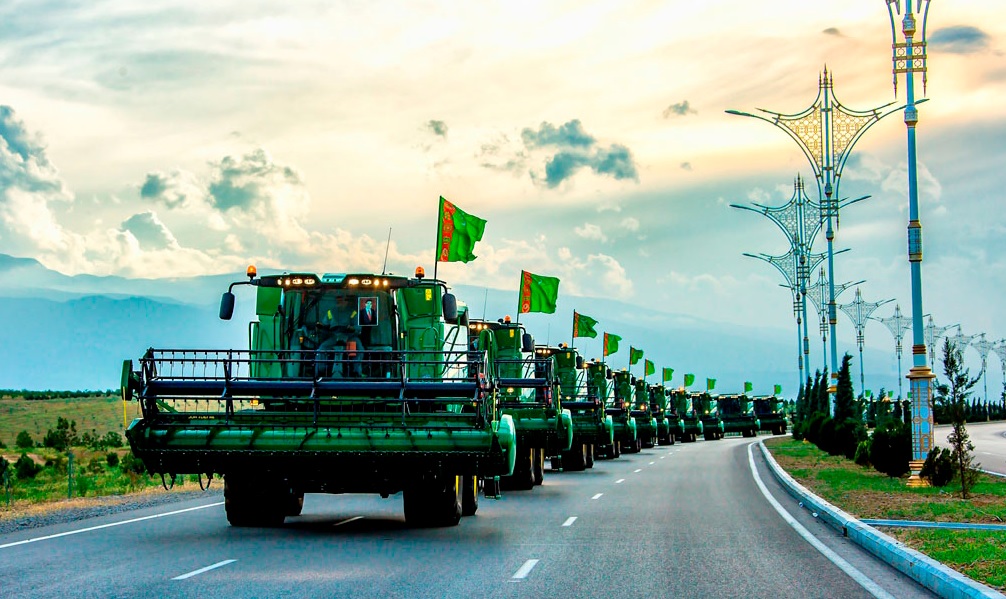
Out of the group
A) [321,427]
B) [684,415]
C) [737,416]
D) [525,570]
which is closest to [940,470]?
[321,427]

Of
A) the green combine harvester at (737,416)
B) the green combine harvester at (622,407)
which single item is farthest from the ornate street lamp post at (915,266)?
the green combine harvester at (737,416)

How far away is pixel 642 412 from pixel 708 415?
104 ft

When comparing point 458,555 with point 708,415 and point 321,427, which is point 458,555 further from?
point 708,415

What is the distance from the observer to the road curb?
436 inches

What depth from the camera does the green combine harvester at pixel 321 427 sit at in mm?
15781

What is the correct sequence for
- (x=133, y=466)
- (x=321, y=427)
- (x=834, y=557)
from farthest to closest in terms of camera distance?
(x=133, y=466) → (x=321, y=427) → (x=834, y=557)

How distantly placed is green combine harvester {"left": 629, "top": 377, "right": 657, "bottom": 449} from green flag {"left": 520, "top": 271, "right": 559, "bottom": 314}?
1764cm

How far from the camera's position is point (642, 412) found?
57.8m

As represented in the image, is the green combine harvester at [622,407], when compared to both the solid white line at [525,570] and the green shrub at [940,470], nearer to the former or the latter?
the green shrub at [940,470]

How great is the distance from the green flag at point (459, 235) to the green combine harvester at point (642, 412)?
2878 centimetres

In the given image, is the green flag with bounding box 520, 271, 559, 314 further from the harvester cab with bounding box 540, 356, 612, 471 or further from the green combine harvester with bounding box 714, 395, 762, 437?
the green combine harvester with bounding box 714, 395, 762, 437

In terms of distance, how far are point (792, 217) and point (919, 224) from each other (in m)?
24.3

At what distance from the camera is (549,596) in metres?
11.5

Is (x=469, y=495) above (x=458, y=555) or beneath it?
above
